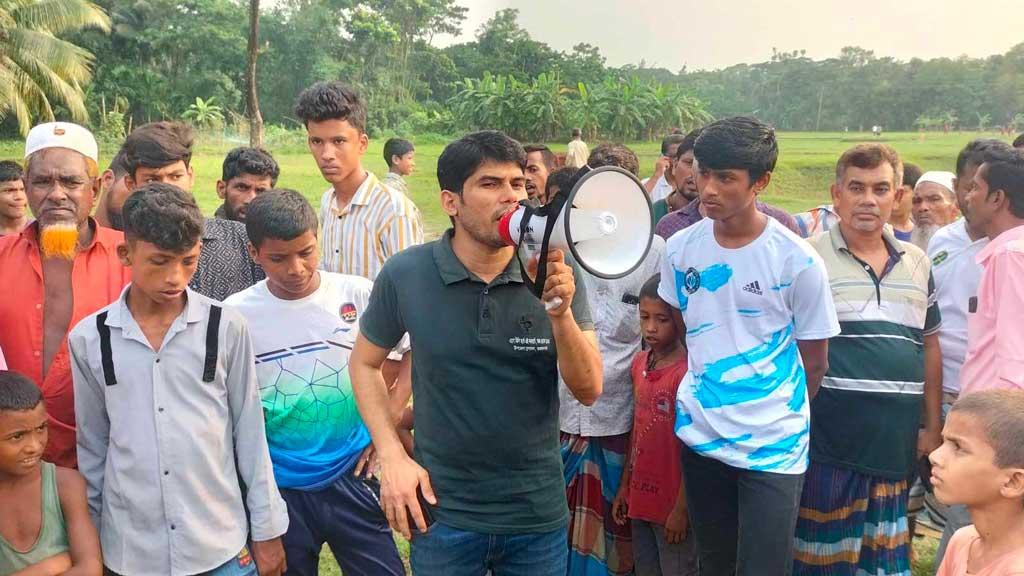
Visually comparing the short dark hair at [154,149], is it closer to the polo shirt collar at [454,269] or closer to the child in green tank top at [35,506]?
the child in green tank top at [35,506]

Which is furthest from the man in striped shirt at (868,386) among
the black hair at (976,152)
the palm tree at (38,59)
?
the palm tree at (38,59)

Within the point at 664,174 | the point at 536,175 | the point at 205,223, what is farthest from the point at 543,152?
the point at 205,223

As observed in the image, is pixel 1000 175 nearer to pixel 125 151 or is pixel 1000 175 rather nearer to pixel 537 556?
pixel 537 556

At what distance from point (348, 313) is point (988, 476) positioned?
2.16m

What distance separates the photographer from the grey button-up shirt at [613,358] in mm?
3701

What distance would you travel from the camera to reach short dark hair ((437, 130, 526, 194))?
2.43 metres

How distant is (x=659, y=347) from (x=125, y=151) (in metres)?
2.58

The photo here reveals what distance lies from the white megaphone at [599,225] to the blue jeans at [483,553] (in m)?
0.78

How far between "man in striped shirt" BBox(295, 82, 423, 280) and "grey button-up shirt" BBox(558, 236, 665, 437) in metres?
0.96

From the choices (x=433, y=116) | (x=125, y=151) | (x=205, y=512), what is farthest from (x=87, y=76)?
(x=205, y=512)

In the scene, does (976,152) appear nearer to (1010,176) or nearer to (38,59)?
(1010,176)

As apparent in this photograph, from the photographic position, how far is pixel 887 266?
3266mm

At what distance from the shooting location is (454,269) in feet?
8.01

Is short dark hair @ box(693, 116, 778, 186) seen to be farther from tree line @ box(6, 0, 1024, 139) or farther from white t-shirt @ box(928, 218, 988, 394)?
tree line @ box(6, 0, 1024, 139)
